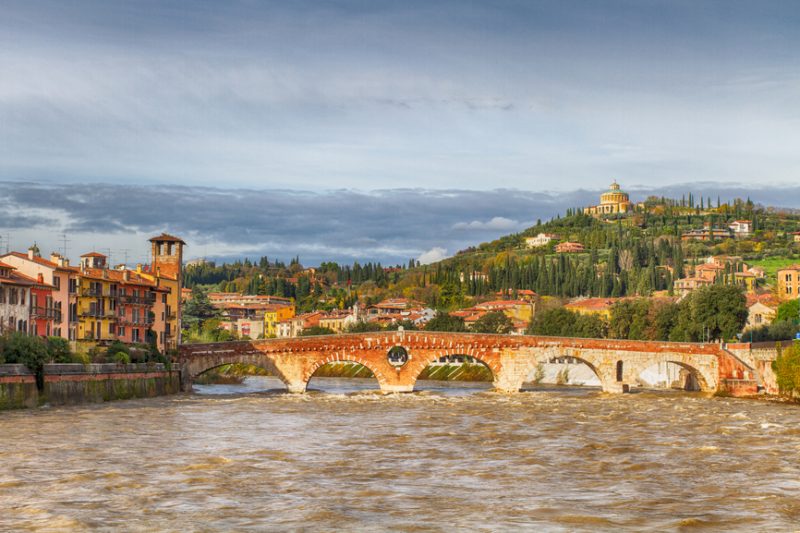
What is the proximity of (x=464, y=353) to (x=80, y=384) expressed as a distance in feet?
93.3

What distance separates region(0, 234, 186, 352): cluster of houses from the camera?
2486 inches

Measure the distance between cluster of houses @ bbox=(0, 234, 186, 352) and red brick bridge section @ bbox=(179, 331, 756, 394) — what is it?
4875mm

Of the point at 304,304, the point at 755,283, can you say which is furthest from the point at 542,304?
the point at 304,304

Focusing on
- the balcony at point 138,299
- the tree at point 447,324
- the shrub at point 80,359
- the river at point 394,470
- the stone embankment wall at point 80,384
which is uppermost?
the balcony at point 138,299

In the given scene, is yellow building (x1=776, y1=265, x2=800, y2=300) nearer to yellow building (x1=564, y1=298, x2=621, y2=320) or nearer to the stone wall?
yellow building (x1=564, y1=298, x2=621, y2=320)

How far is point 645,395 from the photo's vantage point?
7306cm

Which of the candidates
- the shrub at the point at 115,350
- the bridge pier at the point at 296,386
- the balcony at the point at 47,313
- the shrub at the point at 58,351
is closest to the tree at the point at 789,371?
the bridge pier at the point at 296,386

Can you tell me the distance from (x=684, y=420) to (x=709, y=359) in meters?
28.0

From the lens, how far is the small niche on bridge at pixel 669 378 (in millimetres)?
84562

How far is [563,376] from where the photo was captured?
99.8 m

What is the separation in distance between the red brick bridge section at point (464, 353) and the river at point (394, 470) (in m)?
18.9

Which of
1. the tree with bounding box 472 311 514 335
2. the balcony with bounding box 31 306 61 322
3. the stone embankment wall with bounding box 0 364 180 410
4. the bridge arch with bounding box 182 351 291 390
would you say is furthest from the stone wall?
the tree with bounding box 472 311 514 335

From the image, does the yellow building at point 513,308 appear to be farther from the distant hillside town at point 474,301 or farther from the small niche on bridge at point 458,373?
the small niche on bridge at point 458,373

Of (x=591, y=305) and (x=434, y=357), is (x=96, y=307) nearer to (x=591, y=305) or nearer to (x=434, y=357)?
(x=434, y=357)
